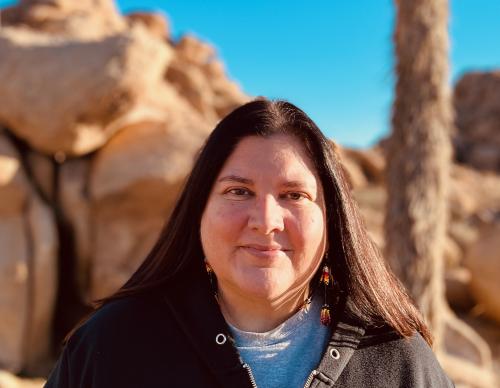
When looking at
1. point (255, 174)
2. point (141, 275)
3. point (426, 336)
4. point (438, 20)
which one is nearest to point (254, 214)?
point (255, 174)

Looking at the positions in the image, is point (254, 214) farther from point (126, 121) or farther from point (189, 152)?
point (126, 121)

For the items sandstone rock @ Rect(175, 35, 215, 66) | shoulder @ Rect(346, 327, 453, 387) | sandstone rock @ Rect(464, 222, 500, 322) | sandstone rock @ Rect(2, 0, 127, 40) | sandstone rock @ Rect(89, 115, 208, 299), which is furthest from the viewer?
sandstone rock @ Rect(175, 35, 215, 66)

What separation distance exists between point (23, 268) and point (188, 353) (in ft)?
16.2

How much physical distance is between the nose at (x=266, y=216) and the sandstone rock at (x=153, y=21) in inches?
782

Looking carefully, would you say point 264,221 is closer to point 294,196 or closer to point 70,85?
point 294,196

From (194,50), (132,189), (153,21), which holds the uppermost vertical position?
(153,21)

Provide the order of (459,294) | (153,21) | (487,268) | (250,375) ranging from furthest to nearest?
(153,21) → (459,294) → (487,268) → (250,375)

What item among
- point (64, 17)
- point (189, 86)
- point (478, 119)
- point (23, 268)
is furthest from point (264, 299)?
point (478, 119)

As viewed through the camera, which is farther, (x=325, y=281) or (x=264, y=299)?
(x=325, y=281)

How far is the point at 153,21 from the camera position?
21250 mm

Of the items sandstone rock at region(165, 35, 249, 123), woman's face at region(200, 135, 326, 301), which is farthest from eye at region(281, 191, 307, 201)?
sandstone rock at region(165, 35, 249, 123)

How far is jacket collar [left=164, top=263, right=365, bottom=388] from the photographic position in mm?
1646

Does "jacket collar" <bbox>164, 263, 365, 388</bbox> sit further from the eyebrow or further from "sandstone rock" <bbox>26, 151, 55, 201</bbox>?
"sandstone rock" <bbox>26, 151, 55, 201</bbox>

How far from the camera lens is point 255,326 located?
5.85 feet
